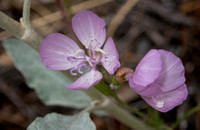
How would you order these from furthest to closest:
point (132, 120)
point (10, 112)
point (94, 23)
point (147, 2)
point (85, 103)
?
point (147, 2)
point (10, 112)
point (85, 103)
point (132, 120)
point (94, 23)

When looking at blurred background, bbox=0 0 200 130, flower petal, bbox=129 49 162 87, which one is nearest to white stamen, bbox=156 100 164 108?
flower petal, bbox=129 49 162 87

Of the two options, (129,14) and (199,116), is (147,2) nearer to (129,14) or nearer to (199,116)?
(129,14)

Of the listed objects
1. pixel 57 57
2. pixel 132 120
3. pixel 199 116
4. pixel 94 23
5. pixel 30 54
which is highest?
pixel 94 23

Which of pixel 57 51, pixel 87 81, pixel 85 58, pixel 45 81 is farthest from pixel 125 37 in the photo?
pixel 87 81

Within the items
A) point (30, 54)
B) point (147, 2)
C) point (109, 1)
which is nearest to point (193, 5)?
point (147, 2)

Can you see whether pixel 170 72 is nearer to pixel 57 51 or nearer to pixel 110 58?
pixel 110 58

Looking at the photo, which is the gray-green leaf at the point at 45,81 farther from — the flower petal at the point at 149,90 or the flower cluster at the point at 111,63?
the flower petal at the point at 149,90
